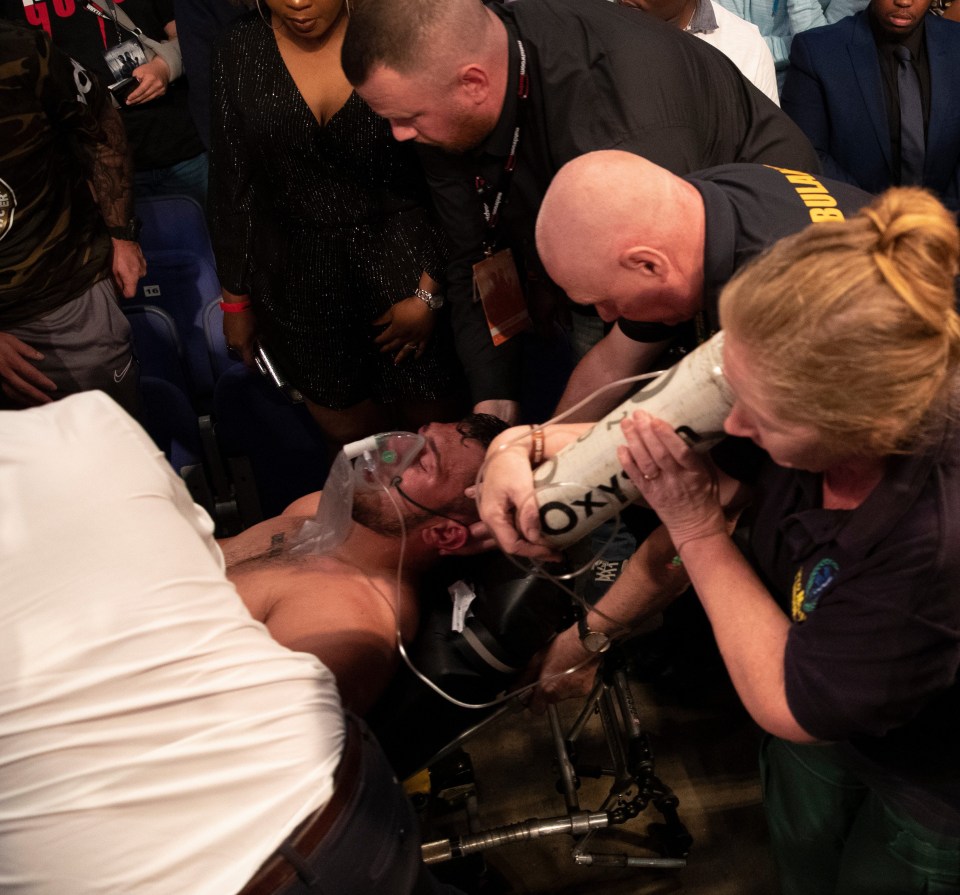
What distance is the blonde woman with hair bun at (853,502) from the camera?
1.07m

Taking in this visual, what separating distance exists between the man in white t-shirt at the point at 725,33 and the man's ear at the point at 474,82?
3.29 feet

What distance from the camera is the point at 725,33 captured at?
278 centimetres

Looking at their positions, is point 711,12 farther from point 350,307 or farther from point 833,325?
point 833,325

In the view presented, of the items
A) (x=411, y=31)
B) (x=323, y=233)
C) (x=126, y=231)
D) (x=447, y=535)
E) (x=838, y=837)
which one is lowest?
(x=838, y=837)

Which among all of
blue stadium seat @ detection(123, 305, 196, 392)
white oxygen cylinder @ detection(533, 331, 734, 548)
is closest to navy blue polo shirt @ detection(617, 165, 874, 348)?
white oxygen cylinder @ detection(533, 331, 734, 548)

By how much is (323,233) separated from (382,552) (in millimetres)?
1014

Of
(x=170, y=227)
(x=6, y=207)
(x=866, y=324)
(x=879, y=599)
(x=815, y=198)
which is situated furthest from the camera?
(x=170, y=227)

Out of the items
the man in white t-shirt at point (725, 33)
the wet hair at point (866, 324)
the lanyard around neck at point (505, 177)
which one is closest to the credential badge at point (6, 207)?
the lanyard around neck at point (505, 177)

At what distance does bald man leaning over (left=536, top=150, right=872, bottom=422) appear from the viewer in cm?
158

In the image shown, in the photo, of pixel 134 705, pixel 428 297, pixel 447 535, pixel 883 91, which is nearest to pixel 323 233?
pixel 428 297

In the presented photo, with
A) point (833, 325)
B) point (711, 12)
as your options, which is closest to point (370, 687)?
point (833, 325)

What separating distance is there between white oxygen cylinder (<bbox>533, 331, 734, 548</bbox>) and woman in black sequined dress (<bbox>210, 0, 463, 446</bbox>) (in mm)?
1248

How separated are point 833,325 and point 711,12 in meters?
2.10

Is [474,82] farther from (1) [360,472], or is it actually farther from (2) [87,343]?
(2) [87,343]
